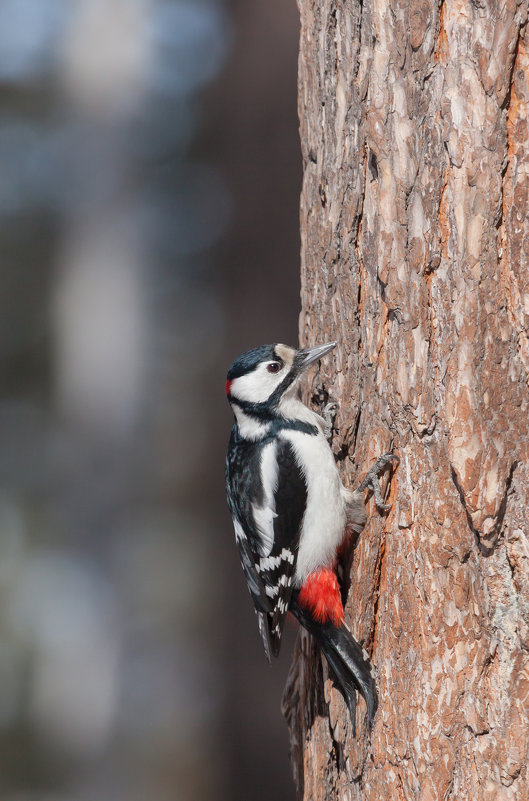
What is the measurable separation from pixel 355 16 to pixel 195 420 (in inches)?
156

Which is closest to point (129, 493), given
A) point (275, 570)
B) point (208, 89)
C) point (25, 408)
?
point (25, 408)

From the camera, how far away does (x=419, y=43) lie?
175cm

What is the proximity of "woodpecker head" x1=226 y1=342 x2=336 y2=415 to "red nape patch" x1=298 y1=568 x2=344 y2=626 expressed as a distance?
0.56 m

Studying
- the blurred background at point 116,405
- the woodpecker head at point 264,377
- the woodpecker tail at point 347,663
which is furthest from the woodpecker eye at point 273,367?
the blurred background at point 116,405

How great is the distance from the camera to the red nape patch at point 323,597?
2.04 meters

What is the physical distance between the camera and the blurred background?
5473 millimetres

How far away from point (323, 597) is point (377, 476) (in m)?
0.41

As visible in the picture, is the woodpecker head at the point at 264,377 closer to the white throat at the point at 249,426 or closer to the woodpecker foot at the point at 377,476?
the white throat at the point at 249,426

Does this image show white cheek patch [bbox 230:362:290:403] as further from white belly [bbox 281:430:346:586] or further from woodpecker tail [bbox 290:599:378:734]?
woodpecker tail [bbox 290:599:378:734]

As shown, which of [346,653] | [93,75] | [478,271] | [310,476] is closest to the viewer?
[478,271]

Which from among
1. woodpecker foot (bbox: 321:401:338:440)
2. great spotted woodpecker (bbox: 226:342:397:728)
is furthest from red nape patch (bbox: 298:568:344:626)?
woodpecker foot (bbox: 321:401:338:440)

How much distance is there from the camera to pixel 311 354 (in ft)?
7.29

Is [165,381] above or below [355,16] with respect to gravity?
below

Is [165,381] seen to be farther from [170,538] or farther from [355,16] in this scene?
[355,16]
